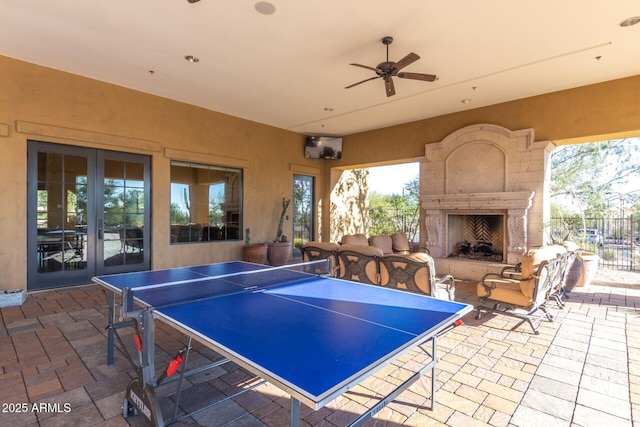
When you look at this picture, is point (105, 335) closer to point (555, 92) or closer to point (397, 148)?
point (397, 148)

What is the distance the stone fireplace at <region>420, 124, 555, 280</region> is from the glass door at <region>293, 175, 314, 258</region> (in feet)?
10.6

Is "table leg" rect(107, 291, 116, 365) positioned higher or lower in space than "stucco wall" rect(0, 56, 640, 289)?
lower

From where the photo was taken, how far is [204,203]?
22.9 ft

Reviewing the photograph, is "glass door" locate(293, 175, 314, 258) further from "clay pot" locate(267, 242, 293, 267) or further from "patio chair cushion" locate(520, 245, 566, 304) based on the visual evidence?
"patio chair cushion" locate(520, 245, 566, 304)

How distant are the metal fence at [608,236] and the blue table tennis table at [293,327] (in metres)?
6.24

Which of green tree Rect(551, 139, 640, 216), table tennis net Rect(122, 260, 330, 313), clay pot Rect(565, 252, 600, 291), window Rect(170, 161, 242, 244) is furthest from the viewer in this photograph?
green tree Rect(551, 139, 640, 216)

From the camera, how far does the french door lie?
4.95 m

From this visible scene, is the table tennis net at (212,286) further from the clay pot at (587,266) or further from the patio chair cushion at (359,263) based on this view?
the clay pot at (587,266)

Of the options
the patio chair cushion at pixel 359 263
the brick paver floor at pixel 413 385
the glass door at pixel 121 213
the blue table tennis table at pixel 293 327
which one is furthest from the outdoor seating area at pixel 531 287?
the glass door at pixel 121 213

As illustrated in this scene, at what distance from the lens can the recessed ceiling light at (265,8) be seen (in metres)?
3.33

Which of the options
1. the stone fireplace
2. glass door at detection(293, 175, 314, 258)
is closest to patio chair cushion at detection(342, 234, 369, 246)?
the stone fireplace

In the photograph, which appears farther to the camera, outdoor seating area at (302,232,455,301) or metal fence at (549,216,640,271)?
metal fence at (549,216,640,271)

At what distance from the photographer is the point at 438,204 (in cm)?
700

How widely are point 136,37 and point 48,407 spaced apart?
4013 millimetres
